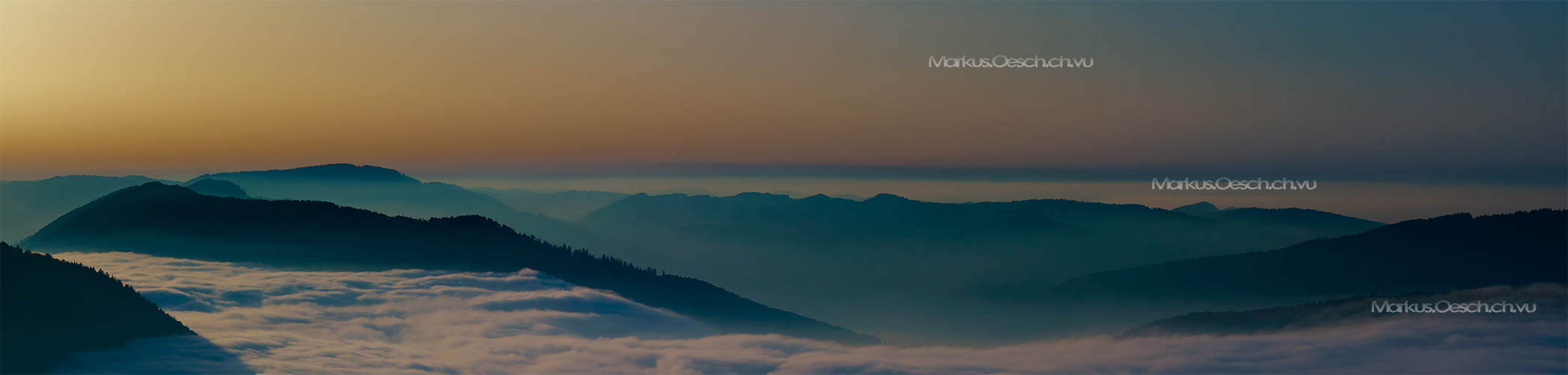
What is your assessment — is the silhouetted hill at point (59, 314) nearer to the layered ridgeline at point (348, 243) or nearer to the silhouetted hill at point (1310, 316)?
the layered ridgeline at point (348, 243)

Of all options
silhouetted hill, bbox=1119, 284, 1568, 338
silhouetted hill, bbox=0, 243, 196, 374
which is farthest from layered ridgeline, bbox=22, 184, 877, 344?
silhouetted hill, bbox=0, 243, 196, 374

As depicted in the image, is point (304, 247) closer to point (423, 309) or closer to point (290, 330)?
point (423, 309)

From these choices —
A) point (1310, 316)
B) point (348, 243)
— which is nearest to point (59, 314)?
point (348, 243)

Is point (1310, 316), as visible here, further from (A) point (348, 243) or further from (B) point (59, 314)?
(A) point (348, 243)

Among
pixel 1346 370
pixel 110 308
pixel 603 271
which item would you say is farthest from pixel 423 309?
pixel 1346 370

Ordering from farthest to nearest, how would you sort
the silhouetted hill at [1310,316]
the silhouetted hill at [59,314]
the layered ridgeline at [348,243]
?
1. the layered ridgeline at [348,243]
2. the silhouetted hill at [1310,316]
3. the silhouetted hill at [59,314]

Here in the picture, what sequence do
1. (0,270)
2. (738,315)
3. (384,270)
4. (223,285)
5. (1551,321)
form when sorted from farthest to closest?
(738,315), (384,270), (1551,321), (223,285), (0,270)

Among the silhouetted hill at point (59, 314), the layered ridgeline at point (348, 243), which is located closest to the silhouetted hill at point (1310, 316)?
the layered ridgeline at point (348, 243)
